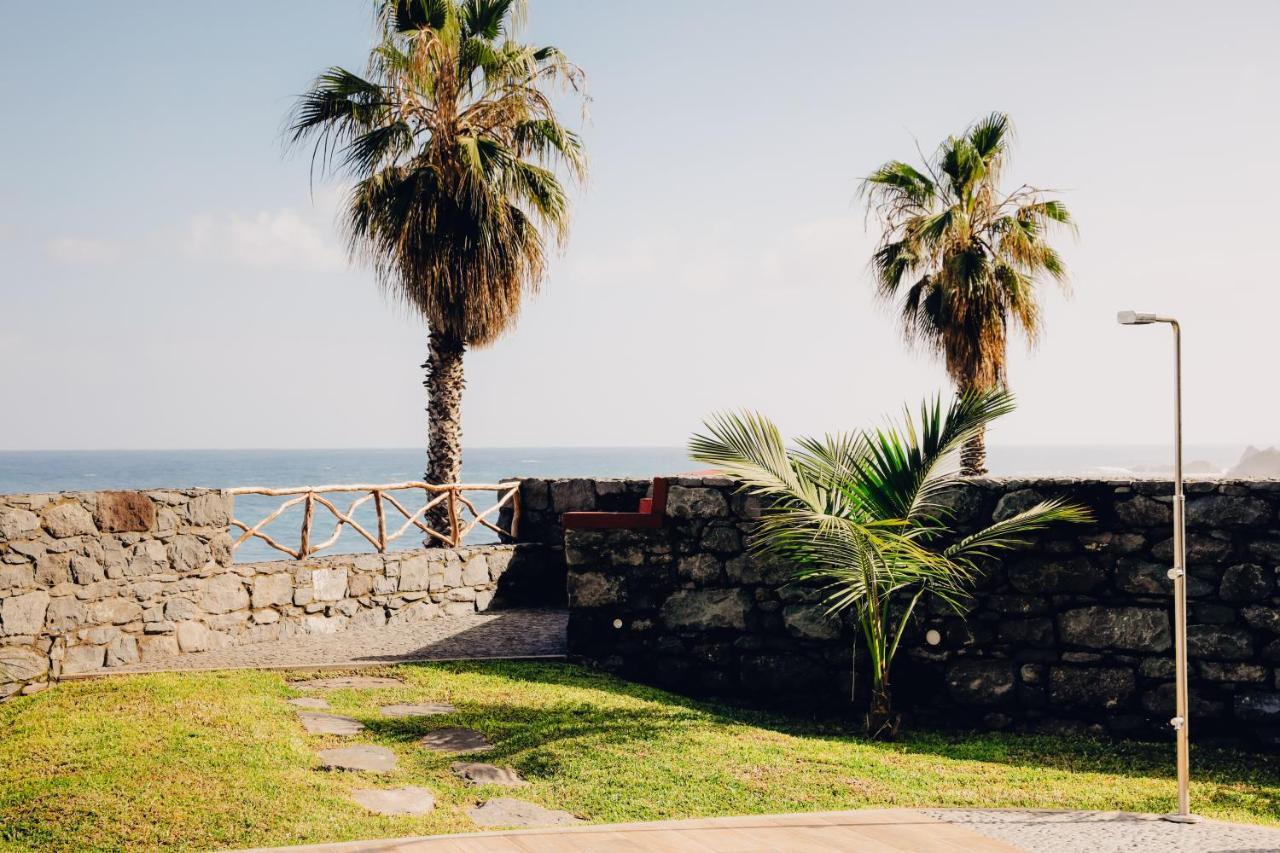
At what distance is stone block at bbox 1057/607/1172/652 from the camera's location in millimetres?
6934

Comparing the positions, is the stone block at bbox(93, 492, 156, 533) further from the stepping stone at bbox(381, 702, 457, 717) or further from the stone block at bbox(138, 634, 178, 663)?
the stepping stone at bbox(381, 702, 457, 717)

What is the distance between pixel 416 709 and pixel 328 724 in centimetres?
68

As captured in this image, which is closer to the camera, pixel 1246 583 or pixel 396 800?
pixel 396 800

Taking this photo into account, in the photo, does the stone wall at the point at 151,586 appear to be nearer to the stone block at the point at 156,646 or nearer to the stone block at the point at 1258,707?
the stone block at the point at 156,646

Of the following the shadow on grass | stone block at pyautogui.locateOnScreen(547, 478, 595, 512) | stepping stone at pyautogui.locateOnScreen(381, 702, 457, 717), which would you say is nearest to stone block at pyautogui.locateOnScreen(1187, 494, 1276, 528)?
the shadow on grass

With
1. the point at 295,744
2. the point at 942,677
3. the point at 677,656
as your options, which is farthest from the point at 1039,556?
the point at 295,744

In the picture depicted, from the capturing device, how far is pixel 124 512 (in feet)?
27.5

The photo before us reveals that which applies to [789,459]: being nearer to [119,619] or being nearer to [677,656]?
[677,656]

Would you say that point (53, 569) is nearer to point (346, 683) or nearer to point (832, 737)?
point (346, 683)

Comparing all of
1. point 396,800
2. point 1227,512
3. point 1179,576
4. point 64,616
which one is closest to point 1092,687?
point 1227,512

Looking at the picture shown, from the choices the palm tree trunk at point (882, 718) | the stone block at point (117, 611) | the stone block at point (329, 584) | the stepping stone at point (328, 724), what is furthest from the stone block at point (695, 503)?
the stone block at point (117, 611)

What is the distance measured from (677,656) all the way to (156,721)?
3794 mm

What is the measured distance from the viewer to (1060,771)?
6.14 metres

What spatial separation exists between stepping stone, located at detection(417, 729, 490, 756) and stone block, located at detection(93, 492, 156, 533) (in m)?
3.77
